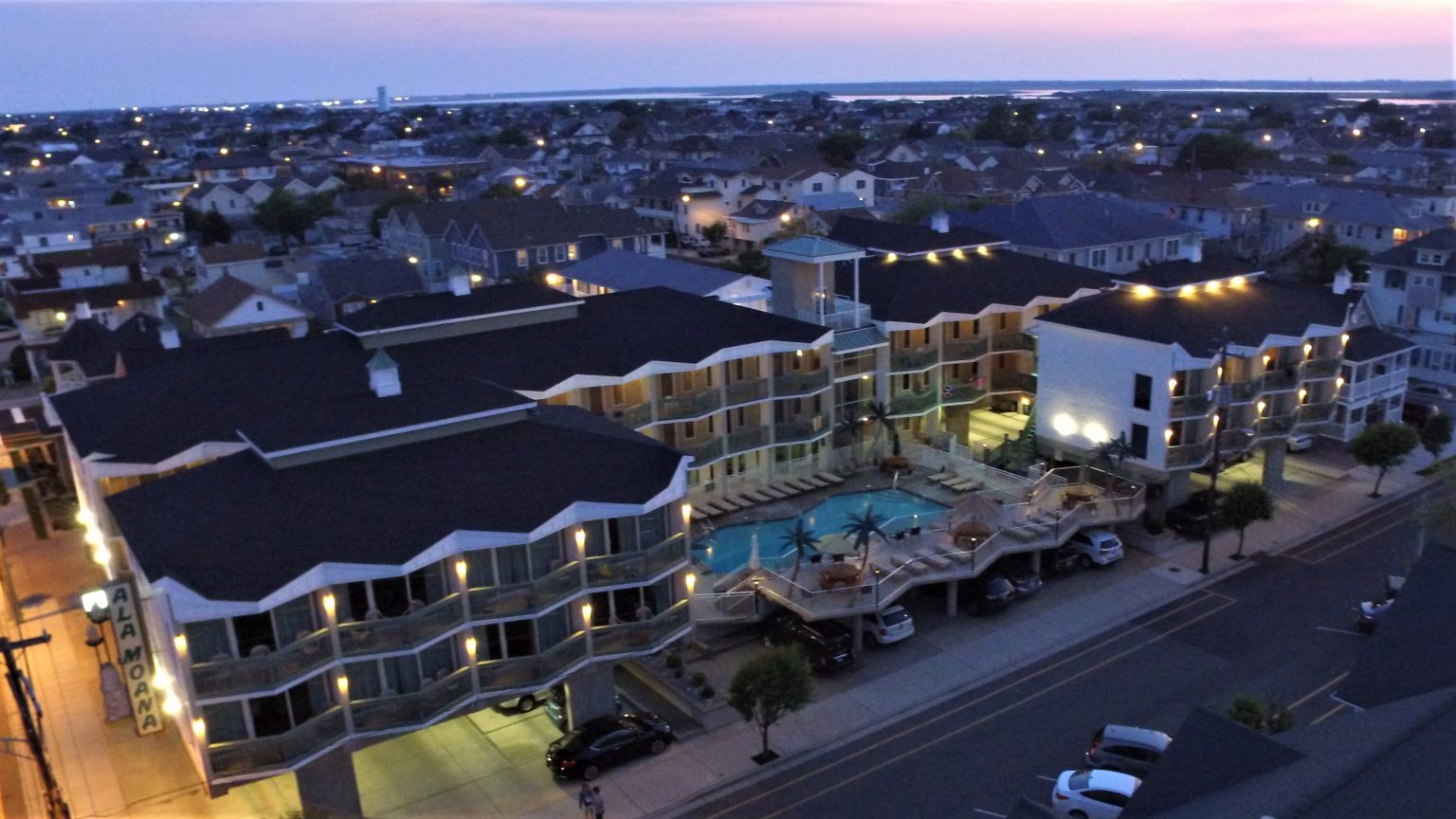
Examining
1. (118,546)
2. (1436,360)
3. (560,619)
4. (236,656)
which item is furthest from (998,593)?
(1436,360)

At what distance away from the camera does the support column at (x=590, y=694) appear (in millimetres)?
27812

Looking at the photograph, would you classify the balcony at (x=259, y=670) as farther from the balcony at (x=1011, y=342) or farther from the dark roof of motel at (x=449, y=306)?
the balcony at (x=1011, y=342)

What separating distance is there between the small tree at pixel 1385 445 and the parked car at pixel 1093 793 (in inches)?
963

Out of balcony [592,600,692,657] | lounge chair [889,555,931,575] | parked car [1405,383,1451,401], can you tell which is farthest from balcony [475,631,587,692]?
parked car [1405,383,1451,401]

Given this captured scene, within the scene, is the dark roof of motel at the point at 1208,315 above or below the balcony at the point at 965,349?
above

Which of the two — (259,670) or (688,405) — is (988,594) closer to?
(688,405)

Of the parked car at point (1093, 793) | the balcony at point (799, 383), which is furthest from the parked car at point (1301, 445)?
the parked car at point (1093, 793)

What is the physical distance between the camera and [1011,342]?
49281 mm

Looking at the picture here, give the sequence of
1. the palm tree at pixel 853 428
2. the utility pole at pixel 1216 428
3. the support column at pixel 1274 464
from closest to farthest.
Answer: the utility pole at pixel 1216 428
the support column at pixel 1274 464
the palm tree at pixel 853 428

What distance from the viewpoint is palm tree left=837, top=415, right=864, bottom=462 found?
43969 mm

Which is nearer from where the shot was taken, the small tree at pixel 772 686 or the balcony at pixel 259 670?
the balcony at pixel 259 670

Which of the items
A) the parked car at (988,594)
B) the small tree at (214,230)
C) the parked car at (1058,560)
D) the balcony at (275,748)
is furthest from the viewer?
the small tree at (214,230)

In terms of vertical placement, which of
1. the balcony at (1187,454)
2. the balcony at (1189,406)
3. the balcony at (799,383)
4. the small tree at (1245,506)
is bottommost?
the small tree at (1245,506)

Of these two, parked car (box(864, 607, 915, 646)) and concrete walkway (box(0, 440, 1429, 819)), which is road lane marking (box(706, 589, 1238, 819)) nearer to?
concrete walkway (box(0, 440, 1429, 819))
